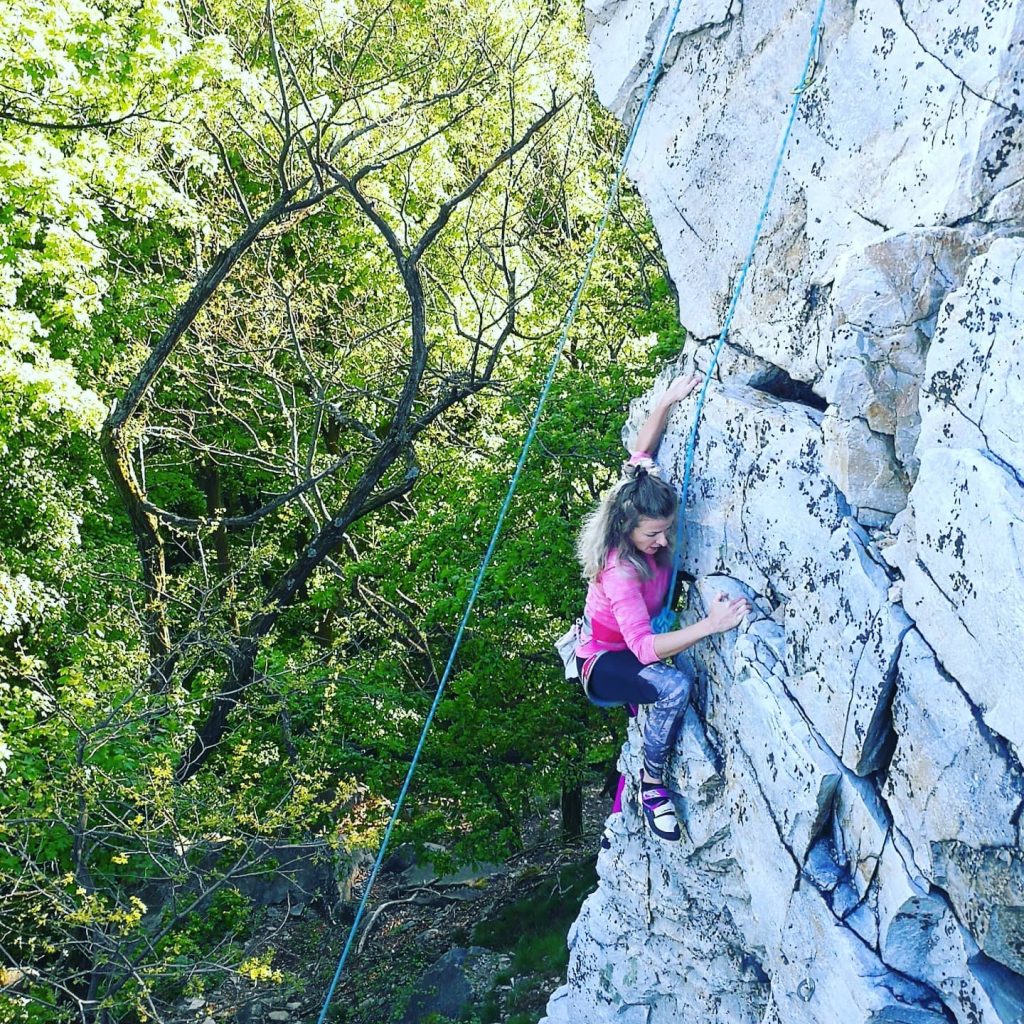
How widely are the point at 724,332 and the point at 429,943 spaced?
7.49 meters

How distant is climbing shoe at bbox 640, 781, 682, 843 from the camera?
197 inches

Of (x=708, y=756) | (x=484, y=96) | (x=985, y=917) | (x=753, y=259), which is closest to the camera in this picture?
(x=985, y=917)

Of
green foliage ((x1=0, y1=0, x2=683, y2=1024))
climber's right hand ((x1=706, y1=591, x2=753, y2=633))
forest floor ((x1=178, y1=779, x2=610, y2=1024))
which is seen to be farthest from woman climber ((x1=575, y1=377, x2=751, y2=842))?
forest floor ((x1=178, y1=779, x2=610, y2=1024))

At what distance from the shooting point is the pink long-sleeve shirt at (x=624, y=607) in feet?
14.8

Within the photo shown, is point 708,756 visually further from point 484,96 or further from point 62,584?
point 62,584

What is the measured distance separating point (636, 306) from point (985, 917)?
8.16 m

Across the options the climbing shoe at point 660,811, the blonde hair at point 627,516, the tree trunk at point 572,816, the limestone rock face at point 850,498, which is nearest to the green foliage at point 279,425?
the tree trunk at point 572,816

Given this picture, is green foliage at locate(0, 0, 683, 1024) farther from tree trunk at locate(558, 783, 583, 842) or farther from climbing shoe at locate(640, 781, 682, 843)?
climbing shoe at locate(640, 781, 682, 843)

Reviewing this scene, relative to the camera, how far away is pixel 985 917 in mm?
3205

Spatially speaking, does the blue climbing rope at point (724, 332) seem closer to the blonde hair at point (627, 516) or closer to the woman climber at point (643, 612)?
the woman climber at point (643, 612)

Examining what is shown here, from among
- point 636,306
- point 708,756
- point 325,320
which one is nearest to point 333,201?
point 325,320

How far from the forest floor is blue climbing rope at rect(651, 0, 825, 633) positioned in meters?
4.57

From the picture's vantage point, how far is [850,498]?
3.71 meters

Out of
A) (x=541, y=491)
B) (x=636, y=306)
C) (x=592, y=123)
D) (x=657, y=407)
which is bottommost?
(x=657, y=407)
